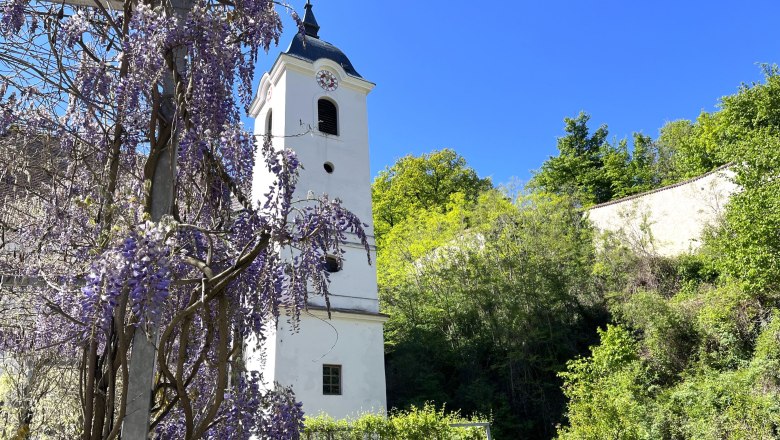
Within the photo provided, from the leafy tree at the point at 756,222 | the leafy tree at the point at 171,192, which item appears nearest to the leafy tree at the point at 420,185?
the leafy tree at the point at 756,222

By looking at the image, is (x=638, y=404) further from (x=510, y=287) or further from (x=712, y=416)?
(x=510, y=287)

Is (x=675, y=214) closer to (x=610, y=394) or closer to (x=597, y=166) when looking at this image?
(x=610, y=394)

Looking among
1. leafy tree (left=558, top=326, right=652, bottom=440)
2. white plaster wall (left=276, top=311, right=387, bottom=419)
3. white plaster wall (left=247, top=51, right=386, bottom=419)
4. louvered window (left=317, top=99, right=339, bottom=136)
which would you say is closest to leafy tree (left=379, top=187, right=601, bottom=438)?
leafy tree (left=558, top=326, right=652, bottom=440)

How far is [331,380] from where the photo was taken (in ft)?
39.8

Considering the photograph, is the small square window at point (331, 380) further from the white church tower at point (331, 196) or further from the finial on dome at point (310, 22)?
the finial on dome at point (310, 22)

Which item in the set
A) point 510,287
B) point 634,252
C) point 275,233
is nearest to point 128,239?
point 275,233

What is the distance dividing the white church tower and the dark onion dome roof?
1.4 inches

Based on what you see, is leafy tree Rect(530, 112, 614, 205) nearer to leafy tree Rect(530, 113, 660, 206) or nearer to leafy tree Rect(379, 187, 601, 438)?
leafy tree Rect(530, 113, 660, 206)

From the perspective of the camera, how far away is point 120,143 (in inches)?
118

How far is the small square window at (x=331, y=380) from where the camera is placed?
11969 millimetres

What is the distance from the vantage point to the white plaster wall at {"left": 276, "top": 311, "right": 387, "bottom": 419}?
11.6 meters

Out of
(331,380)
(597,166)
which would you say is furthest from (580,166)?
(331,380)

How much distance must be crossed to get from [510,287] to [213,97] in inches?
580

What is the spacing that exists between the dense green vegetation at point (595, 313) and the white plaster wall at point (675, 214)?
0.78 m
